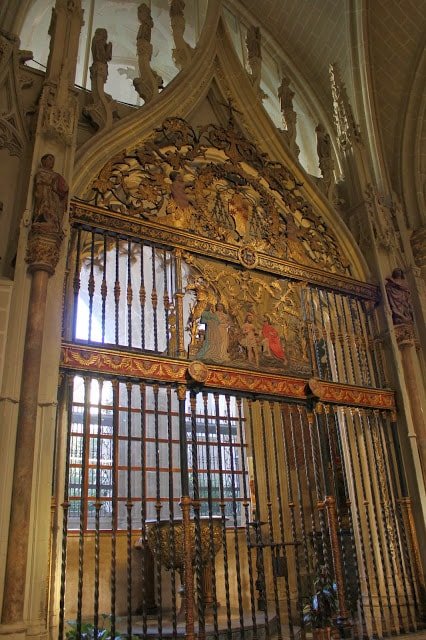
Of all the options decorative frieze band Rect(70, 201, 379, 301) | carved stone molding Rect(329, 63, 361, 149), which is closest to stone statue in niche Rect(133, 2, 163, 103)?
decorative frieze band Rect(70, 201, 379, 301)

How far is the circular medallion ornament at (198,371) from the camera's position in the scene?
4.95 meters

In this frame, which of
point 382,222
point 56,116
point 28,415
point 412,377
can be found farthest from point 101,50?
point 412,377

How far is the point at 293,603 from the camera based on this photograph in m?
7.25

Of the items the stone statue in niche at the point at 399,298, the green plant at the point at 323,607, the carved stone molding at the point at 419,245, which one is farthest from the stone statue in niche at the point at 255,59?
the green plant at the point at 323,607

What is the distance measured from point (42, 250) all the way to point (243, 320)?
7.09ft

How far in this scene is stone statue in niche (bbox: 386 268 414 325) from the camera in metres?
A: 6.59

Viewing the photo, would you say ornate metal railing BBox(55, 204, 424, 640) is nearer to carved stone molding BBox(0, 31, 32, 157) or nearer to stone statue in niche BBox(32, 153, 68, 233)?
stone statue in niche BBox(32, 153, 68, 233)

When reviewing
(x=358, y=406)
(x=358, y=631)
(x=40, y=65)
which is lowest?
(x=358, y=631)

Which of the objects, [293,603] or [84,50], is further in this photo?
[84,50]

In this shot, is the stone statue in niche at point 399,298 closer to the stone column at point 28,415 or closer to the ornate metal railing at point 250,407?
the ornate metal railing at point 250,407

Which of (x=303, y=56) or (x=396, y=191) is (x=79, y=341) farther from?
(x=303, y=56)

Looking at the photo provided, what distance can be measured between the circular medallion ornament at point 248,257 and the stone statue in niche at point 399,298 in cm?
174

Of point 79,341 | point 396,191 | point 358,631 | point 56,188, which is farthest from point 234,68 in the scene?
point 358,631

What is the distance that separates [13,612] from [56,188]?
3.05m
